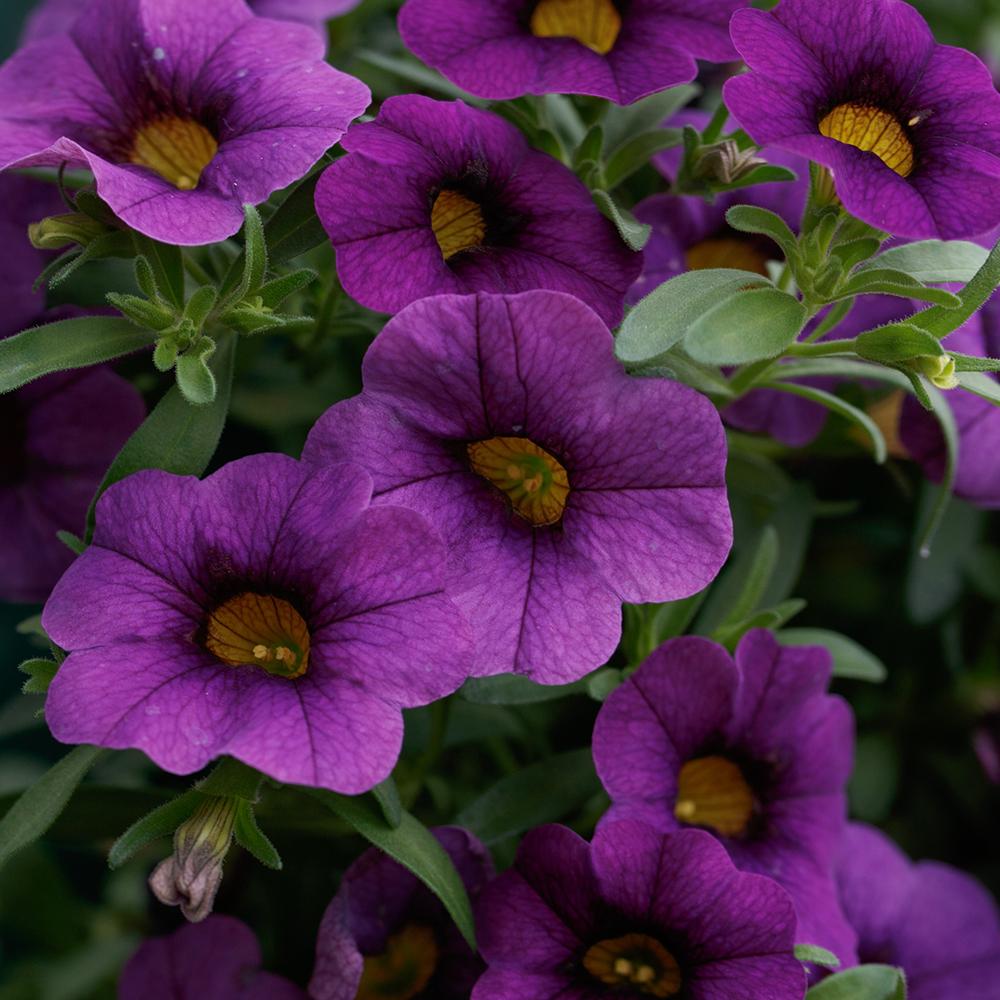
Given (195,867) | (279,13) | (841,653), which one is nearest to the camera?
(195,867)

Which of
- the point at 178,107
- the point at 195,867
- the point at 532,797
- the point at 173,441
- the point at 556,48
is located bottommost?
the point at 532,797

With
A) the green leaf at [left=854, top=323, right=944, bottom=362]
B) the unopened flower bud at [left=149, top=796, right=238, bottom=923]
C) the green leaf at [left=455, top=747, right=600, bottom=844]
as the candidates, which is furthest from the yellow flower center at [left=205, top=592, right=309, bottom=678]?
the green leaf at [left=854, top=323, right=944, bottom=362]

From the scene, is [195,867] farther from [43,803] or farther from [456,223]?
[456,223]

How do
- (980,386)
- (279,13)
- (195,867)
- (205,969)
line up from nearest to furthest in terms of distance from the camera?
(195,867)
(980,386)
(205,969)
(279,13)

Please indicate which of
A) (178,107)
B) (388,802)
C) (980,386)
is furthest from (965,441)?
(178,107)

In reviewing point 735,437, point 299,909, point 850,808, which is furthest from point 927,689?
point 299,909

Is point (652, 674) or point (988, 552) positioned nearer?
point (652, 674)

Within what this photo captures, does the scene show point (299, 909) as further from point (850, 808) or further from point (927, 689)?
point (927, 689)

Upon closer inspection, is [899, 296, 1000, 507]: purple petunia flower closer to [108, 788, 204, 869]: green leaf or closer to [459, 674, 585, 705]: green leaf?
[459, 674, 585, 705]: green leaf
